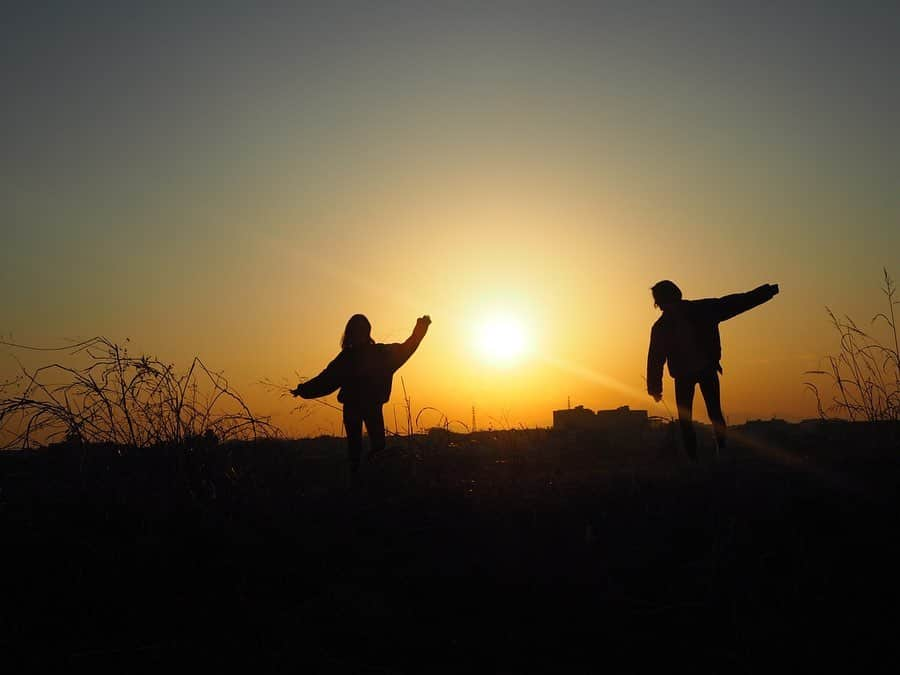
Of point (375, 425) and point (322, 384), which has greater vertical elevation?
point (322, 384)

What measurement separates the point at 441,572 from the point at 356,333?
526cm

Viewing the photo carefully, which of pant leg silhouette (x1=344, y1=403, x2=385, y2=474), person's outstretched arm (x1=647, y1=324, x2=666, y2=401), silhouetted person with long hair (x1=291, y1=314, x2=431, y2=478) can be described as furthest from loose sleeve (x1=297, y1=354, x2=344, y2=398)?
person's outstretched arm (x1=647, y1=324, x2=666, y2=401)

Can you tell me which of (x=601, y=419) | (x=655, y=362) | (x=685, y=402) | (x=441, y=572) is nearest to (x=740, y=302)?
(x=655, y=362)

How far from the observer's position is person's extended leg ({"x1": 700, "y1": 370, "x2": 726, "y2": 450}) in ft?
28.3

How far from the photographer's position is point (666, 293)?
8.98 m

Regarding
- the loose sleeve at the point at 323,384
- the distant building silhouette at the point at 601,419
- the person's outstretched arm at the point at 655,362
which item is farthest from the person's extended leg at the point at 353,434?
the distant building silhouette at the point at 601,419

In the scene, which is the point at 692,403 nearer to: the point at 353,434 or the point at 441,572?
the point at 353,434

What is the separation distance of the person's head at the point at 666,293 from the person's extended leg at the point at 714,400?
0.91 m

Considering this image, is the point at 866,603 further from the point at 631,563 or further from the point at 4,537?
the point at 4,537

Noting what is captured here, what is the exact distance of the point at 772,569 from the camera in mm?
4461

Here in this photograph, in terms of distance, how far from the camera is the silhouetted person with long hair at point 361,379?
Answer: 923cm

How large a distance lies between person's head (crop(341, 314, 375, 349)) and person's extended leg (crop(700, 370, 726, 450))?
3830mm

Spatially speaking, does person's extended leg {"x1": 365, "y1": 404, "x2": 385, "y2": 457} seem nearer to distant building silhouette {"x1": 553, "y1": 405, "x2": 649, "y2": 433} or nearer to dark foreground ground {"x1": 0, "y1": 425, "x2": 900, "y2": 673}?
dark foreground ground {"x1": 0, "y1": 425, "x2": 900, "y2": 673}

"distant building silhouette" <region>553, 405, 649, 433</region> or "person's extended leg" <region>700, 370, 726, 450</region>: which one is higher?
"distant building silhouette" <region>553, 405, 649, 433</region>
